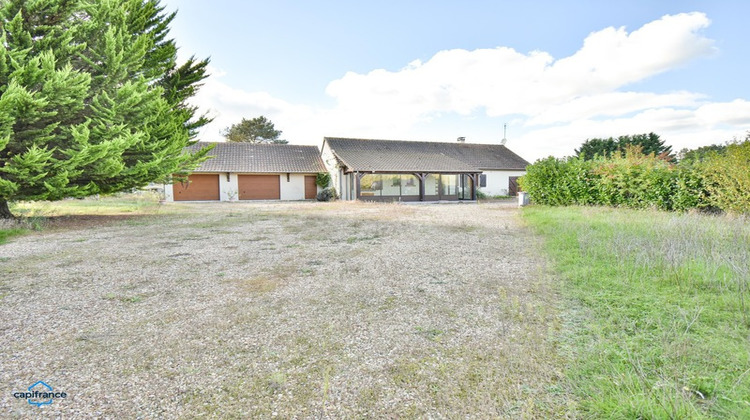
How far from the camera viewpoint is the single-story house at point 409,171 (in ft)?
69.5

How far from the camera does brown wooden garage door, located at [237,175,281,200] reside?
925 inches

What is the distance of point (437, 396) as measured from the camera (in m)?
2.21

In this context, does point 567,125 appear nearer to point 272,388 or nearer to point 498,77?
Answer: point 498,77

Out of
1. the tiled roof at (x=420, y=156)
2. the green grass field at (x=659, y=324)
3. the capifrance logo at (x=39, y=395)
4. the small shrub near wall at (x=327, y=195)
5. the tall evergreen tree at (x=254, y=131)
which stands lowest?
the capifrance logo at (x=39, y=395)

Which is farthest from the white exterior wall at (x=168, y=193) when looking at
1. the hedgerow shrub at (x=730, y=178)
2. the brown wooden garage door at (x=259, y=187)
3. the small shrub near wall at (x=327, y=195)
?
the hedgerow shrub at (x=730, y=178)

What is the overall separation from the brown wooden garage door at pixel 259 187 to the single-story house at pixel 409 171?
13.8ft

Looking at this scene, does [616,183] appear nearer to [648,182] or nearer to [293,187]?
[648,182]

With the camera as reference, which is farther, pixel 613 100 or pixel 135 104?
pixel 613 100

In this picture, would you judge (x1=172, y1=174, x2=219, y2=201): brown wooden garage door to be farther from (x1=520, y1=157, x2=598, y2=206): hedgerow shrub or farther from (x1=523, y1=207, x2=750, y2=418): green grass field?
(x1=523, y1=207, x2=750, y2=418): green grass field

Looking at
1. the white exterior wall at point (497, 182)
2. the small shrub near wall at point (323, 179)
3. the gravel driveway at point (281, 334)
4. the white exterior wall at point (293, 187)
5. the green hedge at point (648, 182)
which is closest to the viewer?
the gravel driveway at point (281, 334)

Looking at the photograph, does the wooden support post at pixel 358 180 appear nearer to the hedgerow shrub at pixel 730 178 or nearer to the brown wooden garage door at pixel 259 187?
the brown wooden garage door at pixel 259 187

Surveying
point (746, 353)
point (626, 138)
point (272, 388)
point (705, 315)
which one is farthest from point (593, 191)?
point (626, 138)

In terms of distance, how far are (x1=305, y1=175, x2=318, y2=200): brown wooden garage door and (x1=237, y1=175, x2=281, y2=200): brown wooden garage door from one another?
2029 mm

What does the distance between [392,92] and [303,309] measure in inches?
817
